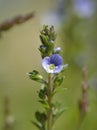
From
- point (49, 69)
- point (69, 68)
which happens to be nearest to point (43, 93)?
point (49, 69)

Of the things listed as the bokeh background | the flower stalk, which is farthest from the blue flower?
the bokeh background

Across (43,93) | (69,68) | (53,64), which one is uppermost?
(69,68)

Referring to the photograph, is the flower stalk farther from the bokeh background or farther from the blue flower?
the bokeh background

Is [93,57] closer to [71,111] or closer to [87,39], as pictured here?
[87,39]

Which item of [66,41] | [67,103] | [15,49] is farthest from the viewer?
[15,49]

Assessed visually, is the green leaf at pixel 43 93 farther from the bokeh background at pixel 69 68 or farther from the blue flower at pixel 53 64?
the bokeh background at pixel 69 68

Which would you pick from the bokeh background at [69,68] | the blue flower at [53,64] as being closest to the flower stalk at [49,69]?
the blue flower at [53,64]

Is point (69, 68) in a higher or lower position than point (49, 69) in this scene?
higher

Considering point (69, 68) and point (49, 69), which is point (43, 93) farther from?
point (69, 68)

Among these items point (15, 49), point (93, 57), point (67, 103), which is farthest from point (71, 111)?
point (15, 49)
